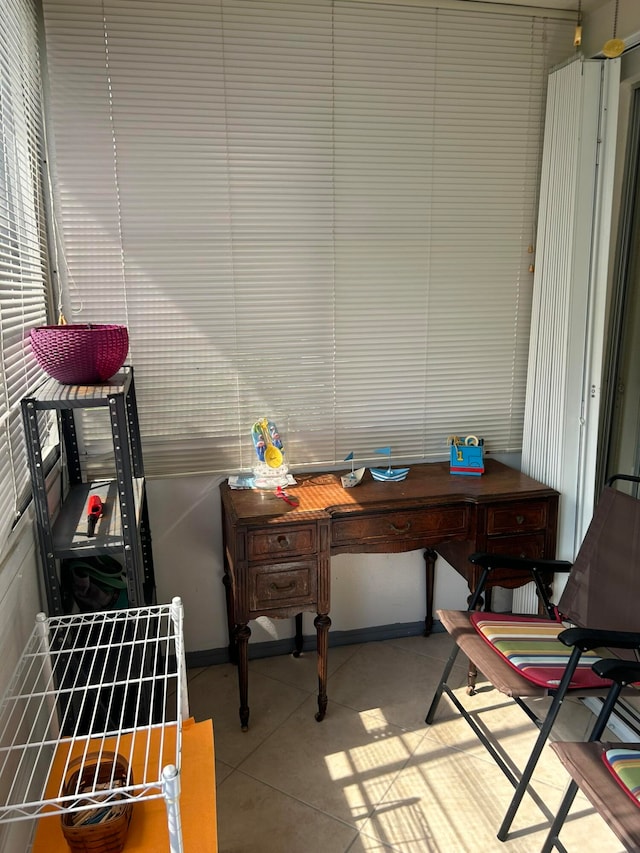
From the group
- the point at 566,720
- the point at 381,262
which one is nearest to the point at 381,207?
the point at 381,262

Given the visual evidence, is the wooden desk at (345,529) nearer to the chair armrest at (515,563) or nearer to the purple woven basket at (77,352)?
the chair armrest at (515,563)

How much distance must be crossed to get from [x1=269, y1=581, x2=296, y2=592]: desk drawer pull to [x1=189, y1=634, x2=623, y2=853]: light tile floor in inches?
21.5

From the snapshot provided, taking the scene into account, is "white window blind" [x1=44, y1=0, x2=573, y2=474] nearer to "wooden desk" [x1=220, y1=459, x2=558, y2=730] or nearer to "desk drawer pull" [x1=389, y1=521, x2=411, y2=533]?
"wooden desk" [x1=220, y1=459, x2=558, y2=730]

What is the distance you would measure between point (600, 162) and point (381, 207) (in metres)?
0.83

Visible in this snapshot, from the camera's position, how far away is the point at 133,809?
1.50 meters

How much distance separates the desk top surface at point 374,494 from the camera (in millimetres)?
2322

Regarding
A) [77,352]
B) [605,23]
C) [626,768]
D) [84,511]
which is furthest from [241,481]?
[605,23]

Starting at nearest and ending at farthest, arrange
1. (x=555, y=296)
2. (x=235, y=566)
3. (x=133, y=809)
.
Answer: (x=133, y=809) → (x=235, y=566) → (x=555, y=296)

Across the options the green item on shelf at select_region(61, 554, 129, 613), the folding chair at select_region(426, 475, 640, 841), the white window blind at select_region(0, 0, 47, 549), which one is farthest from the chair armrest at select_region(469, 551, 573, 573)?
the white window blind at select_region(0, 0, 47, 549)

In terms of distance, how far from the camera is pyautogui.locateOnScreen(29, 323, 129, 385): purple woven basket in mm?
1815

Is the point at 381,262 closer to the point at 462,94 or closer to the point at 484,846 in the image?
the point at 462,94

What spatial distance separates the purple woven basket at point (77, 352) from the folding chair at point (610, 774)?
1579 millimetres

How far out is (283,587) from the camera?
2332 mm

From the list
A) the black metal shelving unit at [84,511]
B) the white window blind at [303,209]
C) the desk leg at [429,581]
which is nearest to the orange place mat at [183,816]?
the black metal shelving unit at [84,511]
